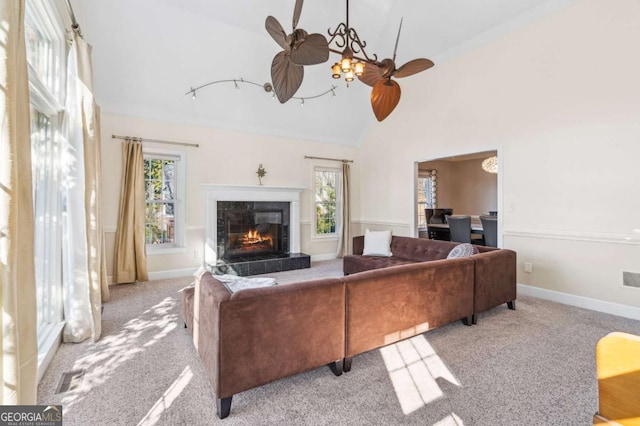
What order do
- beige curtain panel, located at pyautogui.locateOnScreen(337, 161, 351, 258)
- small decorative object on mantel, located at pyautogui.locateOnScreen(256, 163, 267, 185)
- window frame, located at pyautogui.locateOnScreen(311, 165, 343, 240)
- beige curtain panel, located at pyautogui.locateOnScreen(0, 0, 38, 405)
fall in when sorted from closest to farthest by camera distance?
beige curtain panel, located at pyautogui.locateOnScreen(0, 0, 38, 405) < small decorative object on mantel, located at pyautogui.locateOnScreen(256, 163, 267, 185) < window frame, located at pyautogui.locateOnScreen(311, 165, 343, 240) < beige curtain panel, located at pyautogui.locateOnScreen(337, 161, 351, 258)

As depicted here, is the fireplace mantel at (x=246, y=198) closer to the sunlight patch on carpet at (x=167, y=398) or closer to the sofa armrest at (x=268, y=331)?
the sunlight patch on carpet at (x=167, y=398)

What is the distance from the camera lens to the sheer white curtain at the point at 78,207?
2727mm

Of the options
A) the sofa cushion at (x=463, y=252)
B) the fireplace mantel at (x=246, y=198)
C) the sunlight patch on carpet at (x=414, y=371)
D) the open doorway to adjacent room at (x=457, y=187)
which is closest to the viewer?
the sunlight patch on carpet at (x=414, y=371)

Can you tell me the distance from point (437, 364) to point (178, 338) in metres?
2.33

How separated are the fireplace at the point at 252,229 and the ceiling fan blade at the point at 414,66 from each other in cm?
366

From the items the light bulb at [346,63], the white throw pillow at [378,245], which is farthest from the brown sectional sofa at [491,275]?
the light bulb at [346,63]

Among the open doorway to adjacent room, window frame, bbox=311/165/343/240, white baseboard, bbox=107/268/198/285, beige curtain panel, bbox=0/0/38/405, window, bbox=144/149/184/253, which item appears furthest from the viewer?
the open doorway to adjacent room

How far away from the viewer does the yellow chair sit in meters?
0.98

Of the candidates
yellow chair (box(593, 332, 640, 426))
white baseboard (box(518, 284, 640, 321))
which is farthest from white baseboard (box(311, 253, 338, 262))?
yellow chair (box(593, 332, 640, 426))

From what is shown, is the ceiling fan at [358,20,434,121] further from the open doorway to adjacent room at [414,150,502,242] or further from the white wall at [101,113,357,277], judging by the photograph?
the open doorway to adjacent room at [414,150,502,242]

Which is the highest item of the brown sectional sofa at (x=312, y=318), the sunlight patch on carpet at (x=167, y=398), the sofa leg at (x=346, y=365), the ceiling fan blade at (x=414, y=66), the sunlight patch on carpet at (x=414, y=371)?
the ceiling fan blade at (x=414, y=66)

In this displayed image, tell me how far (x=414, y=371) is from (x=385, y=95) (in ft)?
8.22

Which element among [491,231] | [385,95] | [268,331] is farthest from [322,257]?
[268,331]

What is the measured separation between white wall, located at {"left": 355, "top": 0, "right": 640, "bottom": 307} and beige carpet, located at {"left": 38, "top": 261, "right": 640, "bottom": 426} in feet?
2.98
